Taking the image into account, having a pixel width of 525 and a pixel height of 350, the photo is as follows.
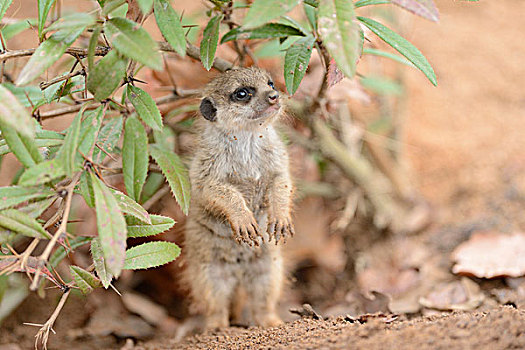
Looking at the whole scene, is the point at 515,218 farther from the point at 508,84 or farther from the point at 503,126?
the point at 508,84

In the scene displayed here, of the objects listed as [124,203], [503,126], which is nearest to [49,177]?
[124,203]

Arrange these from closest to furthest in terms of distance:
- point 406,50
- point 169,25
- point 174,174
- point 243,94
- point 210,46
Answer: point 169,25
point 406,50
point 210,46
point 174,174
point 243,94

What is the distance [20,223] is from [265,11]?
1.21 metres

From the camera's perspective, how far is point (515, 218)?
429cm

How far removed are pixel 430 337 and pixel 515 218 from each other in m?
2.65

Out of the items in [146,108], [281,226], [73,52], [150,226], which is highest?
[73,52]

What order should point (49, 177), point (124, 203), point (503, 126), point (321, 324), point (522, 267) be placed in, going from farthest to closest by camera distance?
point (503, 126), point (522, 267), point (321, 324), point (124, 203), point (49, 177)

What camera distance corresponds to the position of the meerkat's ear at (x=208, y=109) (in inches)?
121

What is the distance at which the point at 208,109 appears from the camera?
3.07m

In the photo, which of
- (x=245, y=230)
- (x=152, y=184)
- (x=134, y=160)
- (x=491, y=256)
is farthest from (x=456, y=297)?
(x=134, y=160)

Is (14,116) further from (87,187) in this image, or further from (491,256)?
(491,256)

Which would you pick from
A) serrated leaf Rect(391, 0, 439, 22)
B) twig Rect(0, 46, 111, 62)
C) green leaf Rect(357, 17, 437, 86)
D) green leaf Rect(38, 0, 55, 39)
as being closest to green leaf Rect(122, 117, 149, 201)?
twig Rect(0, 46, 111, 62)

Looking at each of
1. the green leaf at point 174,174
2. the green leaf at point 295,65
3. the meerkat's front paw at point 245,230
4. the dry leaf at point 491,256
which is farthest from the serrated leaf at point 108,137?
the dry leaf at point 491,256

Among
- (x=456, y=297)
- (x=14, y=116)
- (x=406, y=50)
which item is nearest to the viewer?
(x=14, y=116)
